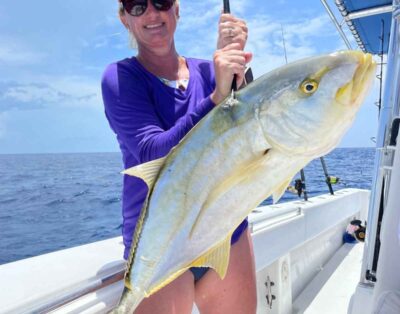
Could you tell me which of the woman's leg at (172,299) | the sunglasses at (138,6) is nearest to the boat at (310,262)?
the woman's leg at (172,299)

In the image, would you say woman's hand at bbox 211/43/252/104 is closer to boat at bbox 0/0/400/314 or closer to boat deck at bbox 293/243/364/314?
boat at bbox 0/0/400/314

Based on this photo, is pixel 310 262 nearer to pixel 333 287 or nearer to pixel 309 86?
pixel 333 287

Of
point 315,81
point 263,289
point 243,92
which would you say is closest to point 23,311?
point 243,92

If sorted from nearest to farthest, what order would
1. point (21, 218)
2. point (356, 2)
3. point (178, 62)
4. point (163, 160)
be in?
point (163, 160) → point (178, 62) → point (356, 2) → point (21, 218)

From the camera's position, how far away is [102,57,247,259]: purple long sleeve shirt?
46.3 inches

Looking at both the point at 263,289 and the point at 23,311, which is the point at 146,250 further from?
the point at 263,289

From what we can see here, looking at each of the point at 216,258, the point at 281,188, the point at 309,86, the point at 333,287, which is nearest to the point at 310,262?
the point at 333,287

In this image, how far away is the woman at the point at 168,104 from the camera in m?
1.15

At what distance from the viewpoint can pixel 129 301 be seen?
1.14 metres

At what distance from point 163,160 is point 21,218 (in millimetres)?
7297

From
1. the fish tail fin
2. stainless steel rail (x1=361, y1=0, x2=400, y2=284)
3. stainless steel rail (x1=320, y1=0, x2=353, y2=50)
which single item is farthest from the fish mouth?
stainless steel rail (x1=320, y1=0, x2=353, y2=50)

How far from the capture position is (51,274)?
164 centimetres

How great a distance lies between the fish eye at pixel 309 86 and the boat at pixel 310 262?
1098 mm

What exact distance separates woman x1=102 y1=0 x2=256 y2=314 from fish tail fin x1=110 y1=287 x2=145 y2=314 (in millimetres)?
189
